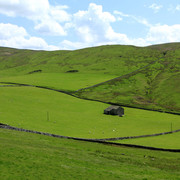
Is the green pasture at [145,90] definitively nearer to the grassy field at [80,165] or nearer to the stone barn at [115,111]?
the stone barn at [115,111]

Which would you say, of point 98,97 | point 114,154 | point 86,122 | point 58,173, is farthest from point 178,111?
point 58,173

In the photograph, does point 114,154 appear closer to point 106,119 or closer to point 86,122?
point 86,122

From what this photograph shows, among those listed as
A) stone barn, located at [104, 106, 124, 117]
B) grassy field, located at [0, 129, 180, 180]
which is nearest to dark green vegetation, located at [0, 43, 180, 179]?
grassy field, located at [0, 129, 180, 180]

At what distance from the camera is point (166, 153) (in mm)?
39875

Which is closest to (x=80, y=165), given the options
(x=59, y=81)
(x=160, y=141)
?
(x=160, y=141)

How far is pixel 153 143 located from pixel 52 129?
21.8m

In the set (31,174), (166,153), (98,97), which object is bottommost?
(166,153)

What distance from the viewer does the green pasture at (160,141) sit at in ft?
148

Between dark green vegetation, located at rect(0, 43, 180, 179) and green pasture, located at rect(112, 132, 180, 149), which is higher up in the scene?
dark green vegetation, located at rect(0, 43, 180, 179)

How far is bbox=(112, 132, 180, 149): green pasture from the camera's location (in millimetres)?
45016

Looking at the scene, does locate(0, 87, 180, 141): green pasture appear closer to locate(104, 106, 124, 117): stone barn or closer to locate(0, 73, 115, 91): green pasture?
locate(104, 106, 124, 117): stone barn

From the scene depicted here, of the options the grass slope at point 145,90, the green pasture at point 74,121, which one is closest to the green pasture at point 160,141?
the green pasture at point 74,121

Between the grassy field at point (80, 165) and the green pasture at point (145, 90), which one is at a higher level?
the green pasture at point (145, 90)

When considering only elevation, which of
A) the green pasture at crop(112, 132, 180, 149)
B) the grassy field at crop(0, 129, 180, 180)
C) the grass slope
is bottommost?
the green pasture at crop(112, 132, 180, 149)
